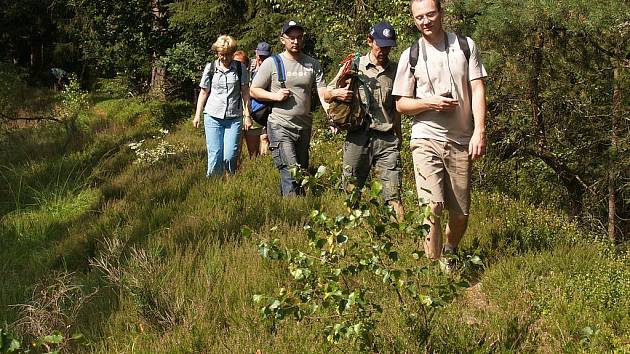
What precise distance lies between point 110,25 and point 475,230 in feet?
61.6

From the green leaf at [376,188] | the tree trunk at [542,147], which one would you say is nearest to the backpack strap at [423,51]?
the green leaf at [376,188]

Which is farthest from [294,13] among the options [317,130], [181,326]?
[181,326]

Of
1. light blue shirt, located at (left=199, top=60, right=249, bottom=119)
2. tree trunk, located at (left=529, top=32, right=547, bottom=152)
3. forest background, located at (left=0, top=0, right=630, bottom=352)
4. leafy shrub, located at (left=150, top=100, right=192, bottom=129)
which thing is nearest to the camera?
forest background, located at (left=0, top=0, right=630, bottom=352)

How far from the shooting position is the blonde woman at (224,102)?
7.30 m

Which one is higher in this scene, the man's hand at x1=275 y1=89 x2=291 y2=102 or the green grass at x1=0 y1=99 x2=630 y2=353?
the man's hand at x1=275 y1=89 x2=291 y2=102

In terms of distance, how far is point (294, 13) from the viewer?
44.5 feet

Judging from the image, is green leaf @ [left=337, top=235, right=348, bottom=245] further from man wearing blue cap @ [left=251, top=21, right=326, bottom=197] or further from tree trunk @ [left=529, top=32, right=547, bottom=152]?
tree trunk @ [left=529, top=32, right=547, bottom=152]

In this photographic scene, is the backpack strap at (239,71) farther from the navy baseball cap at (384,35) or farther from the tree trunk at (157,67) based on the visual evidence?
the tree trunk at (157,67)

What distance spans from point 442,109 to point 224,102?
369 centimetres

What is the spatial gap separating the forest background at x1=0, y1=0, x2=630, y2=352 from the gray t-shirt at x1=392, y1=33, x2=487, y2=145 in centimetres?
98

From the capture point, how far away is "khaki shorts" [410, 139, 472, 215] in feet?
13.9

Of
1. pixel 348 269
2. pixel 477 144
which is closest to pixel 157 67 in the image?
pixel 477 144

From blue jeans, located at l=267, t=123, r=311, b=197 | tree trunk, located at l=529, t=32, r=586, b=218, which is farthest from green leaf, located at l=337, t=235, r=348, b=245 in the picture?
tree trunk, located at l=529, t=32, r=586, b=218

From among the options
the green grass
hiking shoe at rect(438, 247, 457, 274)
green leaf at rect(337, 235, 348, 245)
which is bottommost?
the green grass
